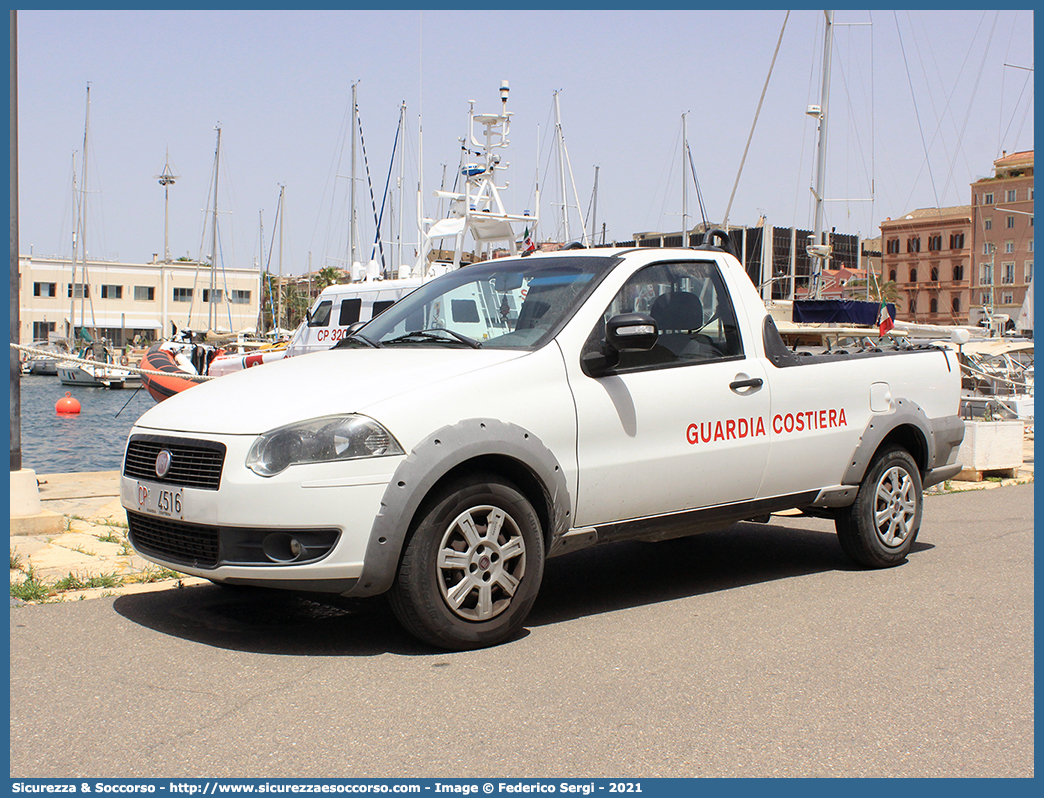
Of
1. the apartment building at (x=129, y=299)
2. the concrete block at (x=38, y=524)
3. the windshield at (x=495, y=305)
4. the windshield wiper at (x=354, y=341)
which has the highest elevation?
the apartment building at (x=129, y=299)

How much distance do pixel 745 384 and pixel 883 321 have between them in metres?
15.6

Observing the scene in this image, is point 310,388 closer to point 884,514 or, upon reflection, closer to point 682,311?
point 682,311

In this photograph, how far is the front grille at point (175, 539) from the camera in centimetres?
460

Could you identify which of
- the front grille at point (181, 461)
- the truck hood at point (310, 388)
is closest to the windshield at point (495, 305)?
the truck hood at point (310, 388)

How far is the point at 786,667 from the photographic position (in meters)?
4.55

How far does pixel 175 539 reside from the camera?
4770mm

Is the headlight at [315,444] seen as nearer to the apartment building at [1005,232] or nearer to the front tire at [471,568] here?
the front tire at [471,568]

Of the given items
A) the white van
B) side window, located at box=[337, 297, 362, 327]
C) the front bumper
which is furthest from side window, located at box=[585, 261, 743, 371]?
side window, located at box=[337, 297, 362, 327]

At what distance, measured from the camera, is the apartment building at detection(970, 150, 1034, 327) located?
3533 inches

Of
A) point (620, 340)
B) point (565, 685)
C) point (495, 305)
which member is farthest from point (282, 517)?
point (495, 305)

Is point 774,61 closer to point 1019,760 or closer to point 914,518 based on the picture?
point 914,518

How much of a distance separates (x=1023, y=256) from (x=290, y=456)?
9726cm

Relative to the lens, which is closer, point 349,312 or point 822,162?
point 349,312

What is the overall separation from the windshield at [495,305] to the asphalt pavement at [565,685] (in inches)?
58.2
